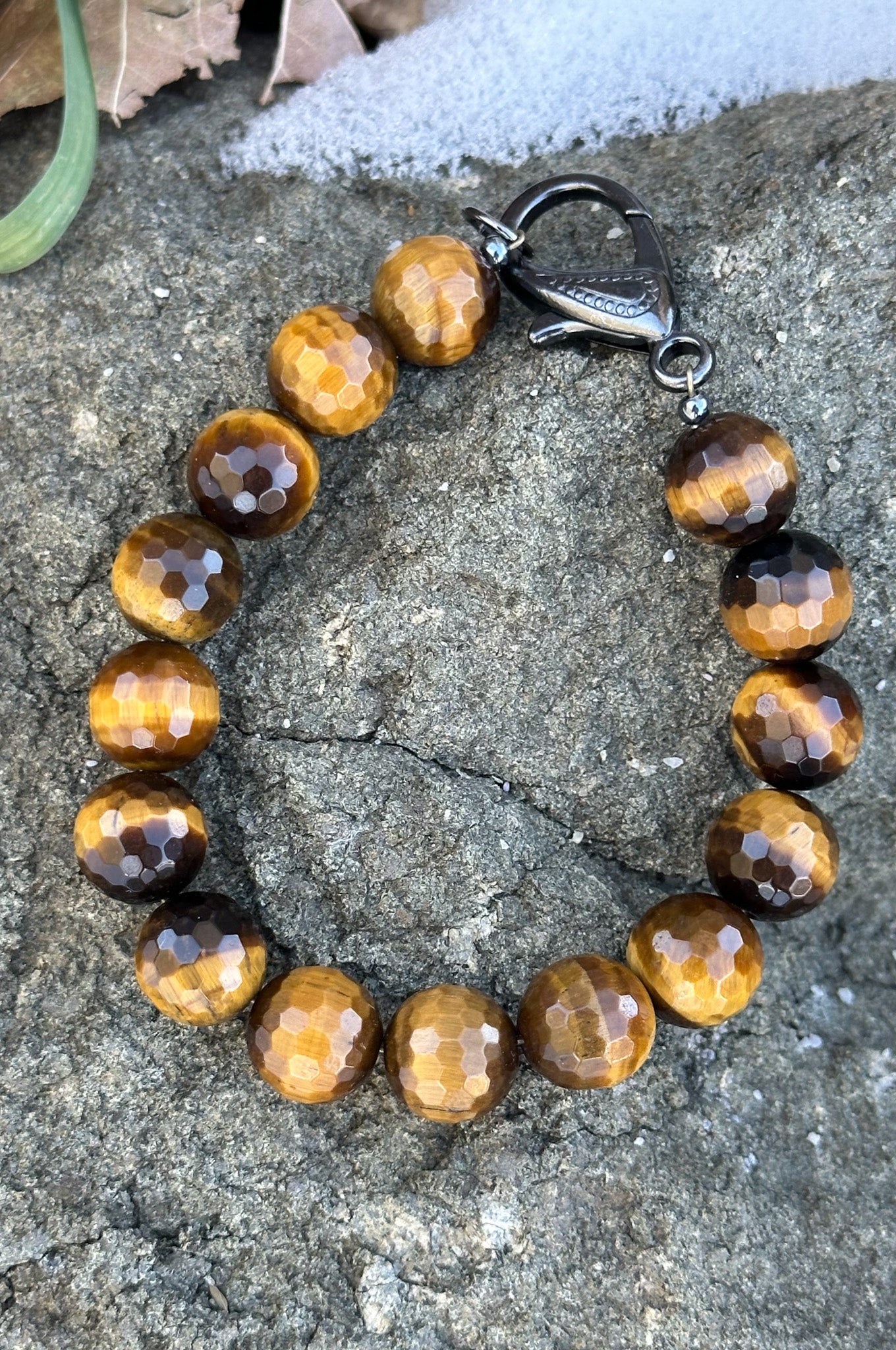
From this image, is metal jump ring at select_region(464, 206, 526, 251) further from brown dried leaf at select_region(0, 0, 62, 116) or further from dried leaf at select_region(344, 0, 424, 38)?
brown dried leaf at select_region(0, 0, 62, 116)

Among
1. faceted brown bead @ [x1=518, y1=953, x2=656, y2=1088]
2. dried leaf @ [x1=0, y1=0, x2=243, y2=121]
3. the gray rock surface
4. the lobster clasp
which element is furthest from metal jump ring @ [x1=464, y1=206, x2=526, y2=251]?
faceted brown bead @ [x1=518, y1=953, x2=656, y2=1088]

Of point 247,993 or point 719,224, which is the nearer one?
point 247,993

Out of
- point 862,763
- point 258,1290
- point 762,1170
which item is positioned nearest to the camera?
point 258,1290

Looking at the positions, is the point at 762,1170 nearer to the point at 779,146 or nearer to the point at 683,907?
the point at 683,907

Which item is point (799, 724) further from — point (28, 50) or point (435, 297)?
point (28, 50)

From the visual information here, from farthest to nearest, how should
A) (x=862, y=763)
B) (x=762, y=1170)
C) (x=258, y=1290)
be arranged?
1. (x=862, y=763)
2. (x=762, y=1170)
3. (x=258, y=1290)

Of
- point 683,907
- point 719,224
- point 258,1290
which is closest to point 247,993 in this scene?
point 258,1290
